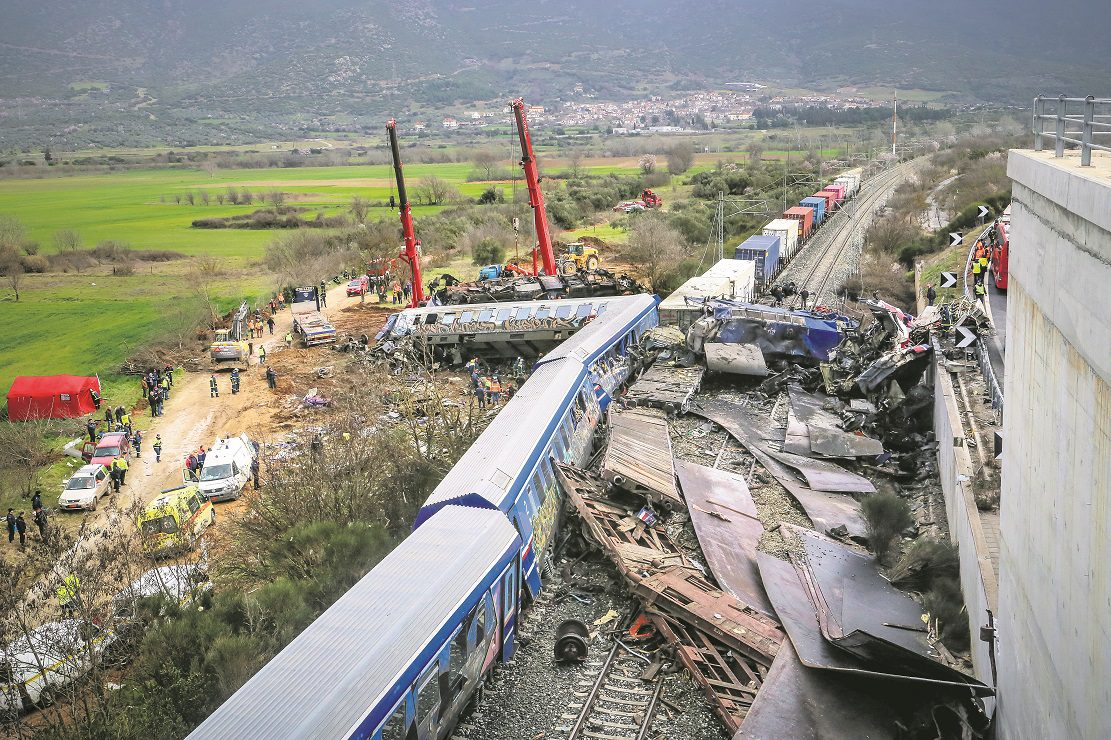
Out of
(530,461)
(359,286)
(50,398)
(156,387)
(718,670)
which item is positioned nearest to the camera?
(718,670)

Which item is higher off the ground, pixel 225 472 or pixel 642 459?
pixel 642 459

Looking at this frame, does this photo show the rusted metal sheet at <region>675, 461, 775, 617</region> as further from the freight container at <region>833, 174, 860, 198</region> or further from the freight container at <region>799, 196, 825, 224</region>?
the freight container at <region>833, 174, 860, 198</region>

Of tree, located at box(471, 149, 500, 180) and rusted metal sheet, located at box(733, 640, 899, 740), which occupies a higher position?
tree, located at box(471, 149, 500, 180)

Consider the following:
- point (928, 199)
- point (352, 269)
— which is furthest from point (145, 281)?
point (928, 199)

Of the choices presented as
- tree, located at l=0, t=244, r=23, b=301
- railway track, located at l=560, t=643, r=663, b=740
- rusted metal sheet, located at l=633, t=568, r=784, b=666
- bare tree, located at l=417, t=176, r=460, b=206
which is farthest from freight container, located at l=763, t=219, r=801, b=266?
bare tree, located at l=417, t=176, r=460, b=206

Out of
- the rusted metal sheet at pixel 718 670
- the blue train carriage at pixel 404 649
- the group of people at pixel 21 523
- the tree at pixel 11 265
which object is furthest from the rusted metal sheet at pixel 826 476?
the tree at pixel 11 265

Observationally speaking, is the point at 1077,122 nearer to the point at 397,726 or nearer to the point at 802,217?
the point at 397,726

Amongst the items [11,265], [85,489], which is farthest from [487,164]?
[85,489]
